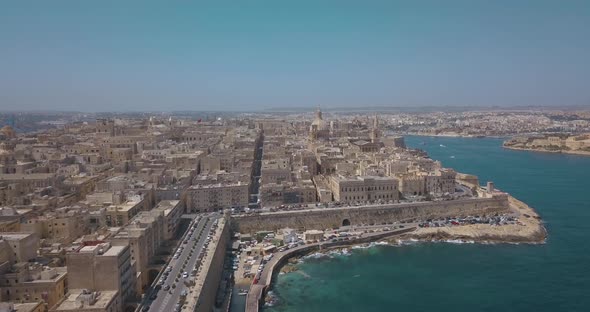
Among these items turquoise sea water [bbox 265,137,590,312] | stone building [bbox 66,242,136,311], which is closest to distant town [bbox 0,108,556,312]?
stone building [bbox 66,242,136,311]

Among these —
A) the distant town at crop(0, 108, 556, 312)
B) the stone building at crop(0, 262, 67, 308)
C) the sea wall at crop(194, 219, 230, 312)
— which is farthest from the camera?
the sea wall at crop(194, 219, 230, 312)

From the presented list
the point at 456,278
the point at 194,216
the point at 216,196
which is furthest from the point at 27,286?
the point at 456,278

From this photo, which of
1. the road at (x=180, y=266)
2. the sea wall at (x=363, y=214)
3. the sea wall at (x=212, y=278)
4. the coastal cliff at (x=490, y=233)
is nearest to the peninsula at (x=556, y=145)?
the sea wall at (x=363, y=214)

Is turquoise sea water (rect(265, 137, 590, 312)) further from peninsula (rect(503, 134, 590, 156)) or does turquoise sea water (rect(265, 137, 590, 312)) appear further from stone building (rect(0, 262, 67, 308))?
peninsula (rect(503, 134, 590, 156))

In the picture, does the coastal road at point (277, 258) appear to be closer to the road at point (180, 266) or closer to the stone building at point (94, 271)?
the road at point (180, 266)

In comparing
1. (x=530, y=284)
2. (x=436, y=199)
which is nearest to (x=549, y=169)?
(x=436, y=199)
